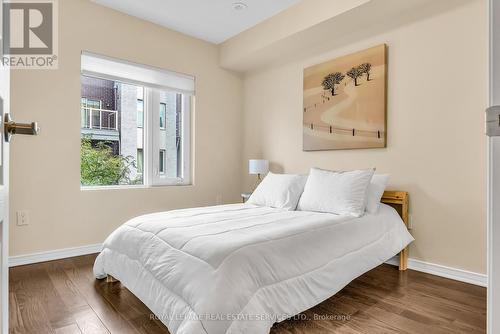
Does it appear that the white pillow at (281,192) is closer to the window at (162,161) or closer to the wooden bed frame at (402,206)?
the wooden bed frame at (402,206)

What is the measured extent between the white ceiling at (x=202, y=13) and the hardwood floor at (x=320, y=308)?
2.76 m

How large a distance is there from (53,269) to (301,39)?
339 centimetres

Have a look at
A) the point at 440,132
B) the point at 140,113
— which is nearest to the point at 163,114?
the point at 140,113

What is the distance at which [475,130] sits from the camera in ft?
7.86

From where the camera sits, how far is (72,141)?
3006mm

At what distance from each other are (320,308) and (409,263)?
1328 millimetres

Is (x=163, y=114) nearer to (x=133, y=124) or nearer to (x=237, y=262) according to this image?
(x=133, y=124)

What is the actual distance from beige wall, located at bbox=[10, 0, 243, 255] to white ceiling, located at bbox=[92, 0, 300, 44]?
15 centimetres

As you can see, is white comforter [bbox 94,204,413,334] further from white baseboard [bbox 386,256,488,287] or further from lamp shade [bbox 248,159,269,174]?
lamp shade [bbox 248,159,269,174]

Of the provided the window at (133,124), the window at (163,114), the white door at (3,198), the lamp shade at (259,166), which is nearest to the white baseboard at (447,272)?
the lamp shade at (259,166)

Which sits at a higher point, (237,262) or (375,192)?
(375,192)

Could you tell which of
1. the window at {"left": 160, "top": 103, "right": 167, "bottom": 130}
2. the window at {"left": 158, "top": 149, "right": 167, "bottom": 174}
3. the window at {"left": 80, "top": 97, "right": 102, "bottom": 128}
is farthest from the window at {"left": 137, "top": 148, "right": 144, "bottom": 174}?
the window at {"left": 80, "top": 97, "right": 102, "bottom": 128}

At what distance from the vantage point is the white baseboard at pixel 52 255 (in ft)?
8.82

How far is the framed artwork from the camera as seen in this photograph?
2955 millimetres
